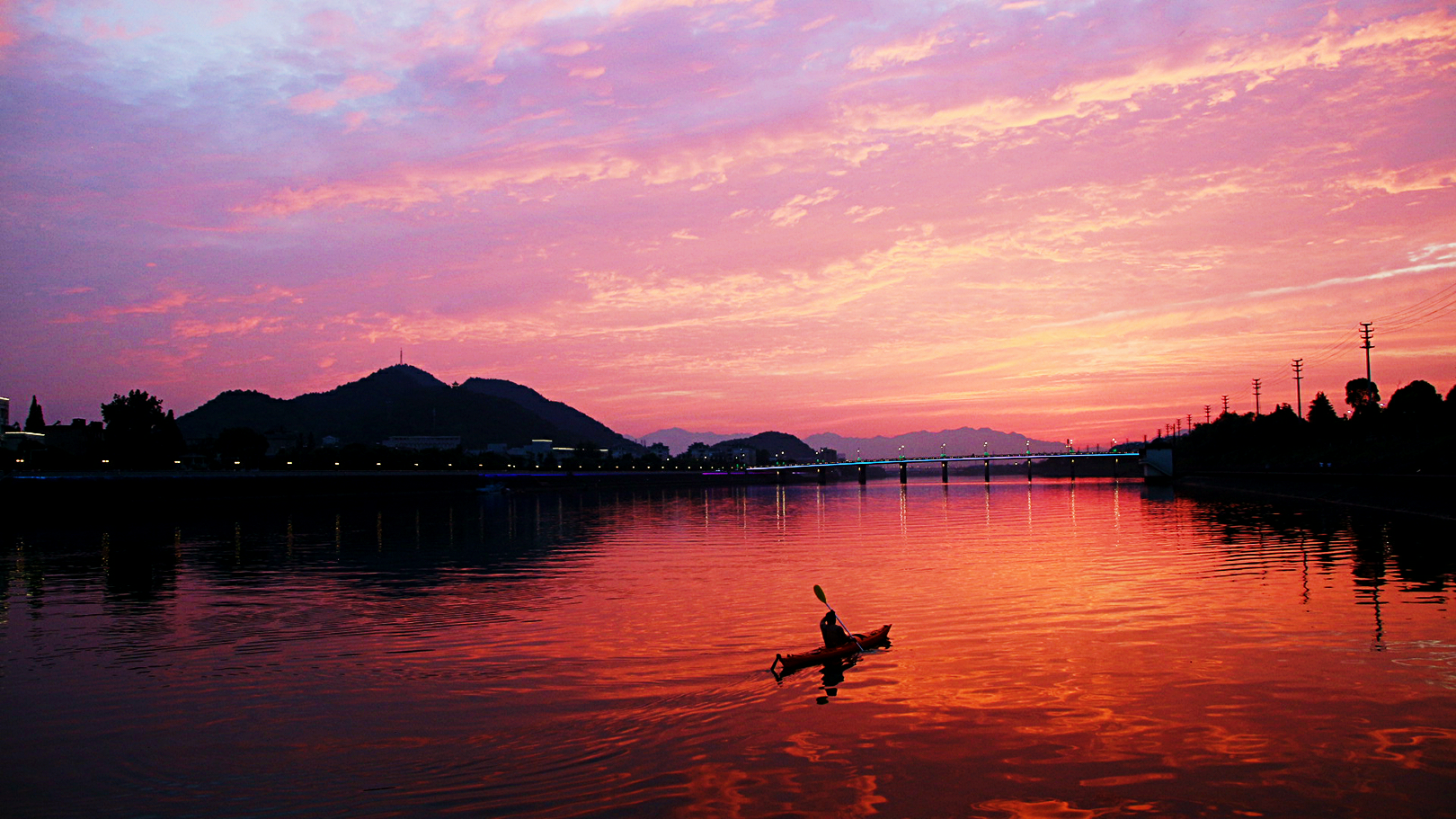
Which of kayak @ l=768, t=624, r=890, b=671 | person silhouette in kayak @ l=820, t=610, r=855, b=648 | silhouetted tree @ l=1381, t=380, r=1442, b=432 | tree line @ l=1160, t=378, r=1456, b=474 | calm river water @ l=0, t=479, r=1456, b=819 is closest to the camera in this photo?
calm river water @ l=0, t=479, r=1456, b=819

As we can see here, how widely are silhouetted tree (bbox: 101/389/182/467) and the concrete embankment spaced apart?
177956 millimetres

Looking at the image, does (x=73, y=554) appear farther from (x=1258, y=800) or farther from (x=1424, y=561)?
(x=1424, y=561)

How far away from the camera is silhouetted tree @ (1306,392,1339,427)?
17488 cm

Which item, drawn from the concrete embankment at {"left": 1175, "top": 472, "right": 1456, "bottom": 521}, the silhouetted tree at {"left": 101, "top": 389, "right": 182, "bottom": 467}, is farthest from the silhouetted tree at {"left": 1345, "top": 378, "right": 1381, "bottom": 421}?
the silhouetted tree at {"left": 101, "top": 389, "right": 182, "bottom": 467}

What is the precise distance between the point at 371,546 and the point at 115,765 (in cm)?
5139

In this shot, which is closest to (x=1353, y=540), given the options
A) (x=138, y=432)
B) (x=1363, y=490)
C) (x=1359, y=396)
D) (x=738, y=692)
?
(x=1363, y=490)

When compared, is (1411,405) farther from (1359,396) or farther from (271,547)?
(271,547)

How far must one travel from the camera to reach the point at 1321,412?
7106 inches

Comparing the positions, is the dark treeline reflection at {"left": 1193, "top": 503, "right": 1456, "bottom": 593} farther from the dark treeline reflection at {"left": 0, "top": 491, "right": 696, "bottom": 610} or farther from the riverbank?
the riverbank

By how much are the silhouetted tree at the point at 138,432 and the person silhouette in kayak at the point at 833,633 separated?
18512 centimetres

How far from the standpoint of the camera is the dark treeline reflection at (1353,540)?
4012 cm

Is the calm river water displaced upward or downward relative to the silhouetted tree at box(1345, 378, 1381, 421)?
downward

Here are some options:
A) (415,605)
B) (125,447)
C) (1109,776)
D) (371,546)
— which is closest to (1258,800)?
(1109,776)

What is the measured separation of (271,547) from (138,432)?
436 feet
